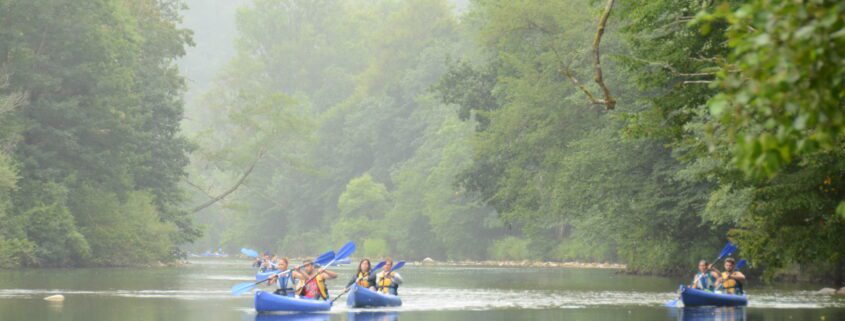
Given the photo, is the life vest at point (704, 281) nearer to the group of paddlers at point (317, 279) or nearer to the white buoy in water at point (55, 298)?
the group of paddlers at point (317, 279)

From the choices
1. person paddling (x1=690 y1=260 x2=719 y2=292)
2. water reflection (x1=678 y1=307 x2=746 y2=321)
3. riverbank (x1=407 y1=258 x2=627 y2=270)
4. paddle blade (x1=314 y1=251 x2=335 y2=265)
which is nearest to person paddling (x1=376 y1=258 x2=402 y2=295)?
paddle blade (x1=314 y1=251 x2=335 y2=265)

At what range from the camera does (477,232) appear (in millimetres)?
85000

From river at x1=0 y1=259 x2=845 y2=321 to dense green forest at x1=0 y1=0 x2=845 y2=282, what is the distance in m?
2.73

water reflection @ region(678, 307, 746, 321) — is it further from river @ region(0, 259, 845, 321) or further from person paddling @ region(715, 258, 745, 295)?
person paddling @ region(715, 258, 745, 295)

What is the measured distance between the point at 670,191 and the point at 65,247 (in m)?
27.2

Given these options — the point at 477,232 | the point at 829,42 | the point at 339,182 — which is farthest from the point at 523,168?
the point at 339,182

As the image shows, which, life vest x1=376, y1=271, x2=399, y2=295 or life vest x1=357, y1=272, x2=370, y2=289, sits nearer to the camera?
life vest x1=376, y1=271, x2=399, y2=295

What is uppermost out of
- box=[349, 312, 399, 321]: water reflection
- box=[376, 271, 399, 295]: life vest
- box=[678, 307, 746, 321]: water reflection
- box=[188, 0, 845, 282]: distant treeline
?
box=[188, 0, 845, 282]: distant treeline

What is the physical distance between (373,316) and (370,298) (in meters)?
2.98

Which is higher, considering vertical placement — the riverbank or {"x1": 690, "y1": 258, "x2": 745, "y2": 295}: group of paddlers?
the riverbank

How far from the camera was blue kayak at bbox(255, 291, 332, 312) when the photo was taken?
2766 cm

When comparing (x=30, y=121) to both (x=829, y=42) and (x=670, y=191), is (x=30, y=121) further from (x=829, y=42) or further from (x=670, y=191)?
(x=829, y=42)

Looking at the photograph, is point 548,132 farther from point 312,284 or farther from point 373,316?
point 373,316

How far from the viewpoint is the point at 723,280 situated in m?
31.0
